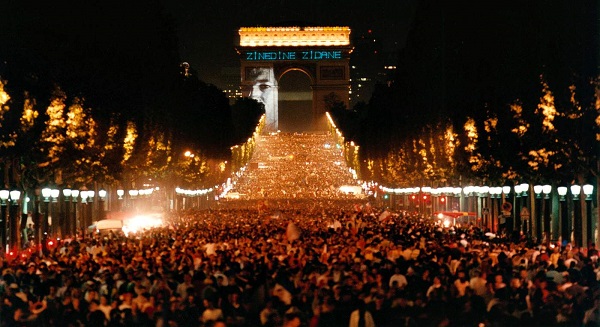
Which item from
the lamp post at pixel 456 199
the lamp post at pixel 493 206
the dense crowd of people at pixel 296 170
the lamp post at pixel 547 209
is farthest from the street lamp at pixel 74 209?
the dense crowd of people at pixel 296 170

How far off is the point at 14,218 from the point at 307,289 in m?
31.6

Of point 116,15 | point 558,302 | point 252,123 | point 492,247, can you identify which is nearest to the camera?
point 558,302

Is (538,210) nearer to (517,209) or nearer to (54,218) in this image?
(517,209)

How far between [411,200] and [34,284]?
7913 cm

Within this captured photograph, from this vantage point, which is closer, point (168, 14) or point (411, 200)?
point (168, 14)

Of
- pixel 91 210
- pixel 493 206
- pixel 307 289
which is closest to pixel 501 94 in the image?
pixel 493 206

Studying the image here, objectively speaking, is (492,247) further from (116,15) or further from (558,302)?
(116,15)

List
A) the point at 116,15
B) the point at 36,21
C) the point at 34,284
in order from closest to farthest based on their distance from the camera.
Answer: the point at 34,284 → the point at 36,21 → the point at 116,15

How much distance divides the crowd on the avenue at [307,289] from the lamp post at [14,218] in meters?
18.7

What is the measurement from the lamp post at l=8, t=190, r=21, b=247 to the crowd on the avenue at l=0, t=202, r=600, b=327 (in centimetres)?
1872

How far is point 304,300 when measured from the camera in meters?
19.5

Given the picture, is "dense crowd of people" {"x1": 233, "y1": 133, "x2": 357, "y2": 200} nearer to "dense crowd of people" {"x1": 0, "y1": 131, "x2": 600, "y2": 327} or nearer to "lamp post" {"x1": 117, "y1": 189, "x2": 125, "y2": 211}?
"lamp post" {"x1": 117, "y1": 189, "x2": 125, "y2": 211}

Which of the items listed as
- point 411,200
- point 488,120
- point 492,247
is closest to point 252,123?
point 411,200

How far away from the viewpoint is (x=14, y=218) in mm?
49906
